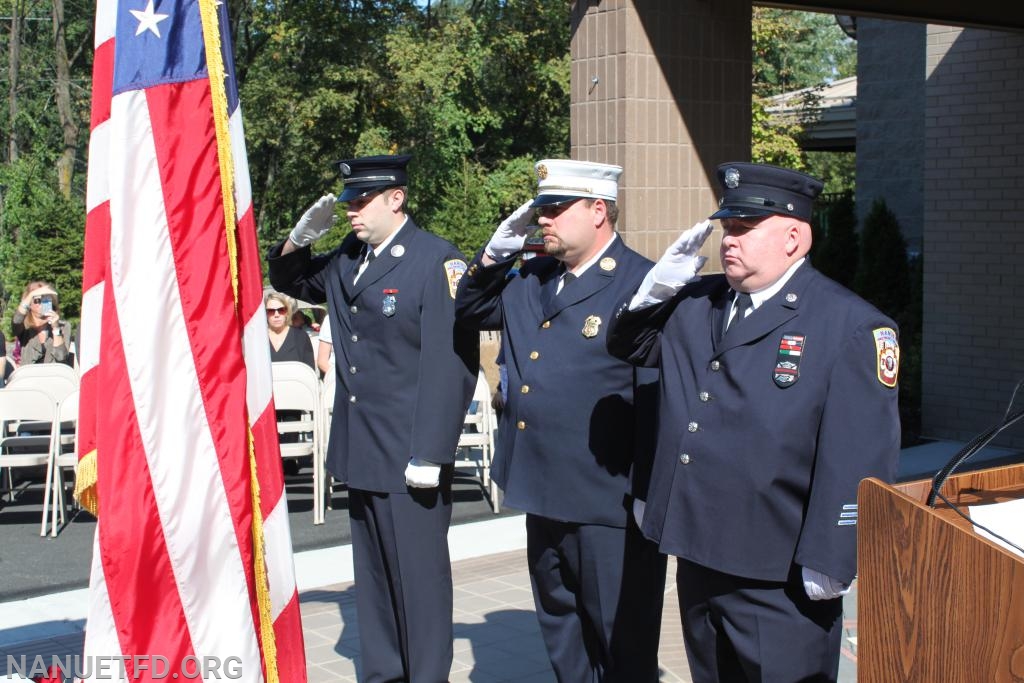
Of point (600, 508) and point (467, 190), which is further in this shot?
point (467, 190)

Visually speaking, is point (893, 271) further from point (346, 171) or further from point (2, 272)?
point (2, 272)

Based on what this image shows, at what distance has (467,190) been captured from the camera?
19.5 meters

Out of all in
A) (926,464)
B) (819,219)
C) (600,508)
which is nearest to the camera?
(600,508)

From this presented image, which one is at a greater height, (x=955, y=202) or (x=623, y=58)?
(x=623, y=58)

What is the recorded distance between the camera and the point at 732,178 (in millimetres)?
3176

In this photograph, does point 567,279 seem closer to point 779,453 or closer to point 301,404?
point 779,453

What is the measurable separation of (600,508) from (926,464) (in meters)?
5.71

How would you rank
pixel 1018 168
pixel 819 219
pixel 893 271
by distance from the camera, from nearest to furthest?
pixel 1018 168 → pixel 893 271 → pixel 819 219

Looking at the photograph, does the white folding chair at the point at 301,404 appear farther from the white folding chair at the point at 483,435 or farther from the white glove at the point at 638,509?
the white glove at the point at 638,509

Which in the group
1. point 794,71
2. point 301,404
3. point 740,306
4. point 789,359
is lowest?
point 301,404

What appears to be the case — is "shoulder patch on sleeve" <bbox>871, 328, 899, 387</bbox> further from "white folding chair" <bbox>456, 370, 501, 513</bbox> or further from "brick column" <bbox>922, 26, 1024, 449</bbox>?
"brick column" <bbox>922, 26, 1024, 449</bbox>

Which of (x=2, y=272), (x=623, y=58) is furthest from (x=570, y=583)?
(x=2, y=272)

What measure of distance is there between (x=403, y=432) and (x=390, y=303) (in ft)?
1.48

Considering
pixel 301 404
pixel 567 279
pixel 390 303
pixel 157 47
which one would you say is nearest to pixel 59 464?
pixel 301 404
